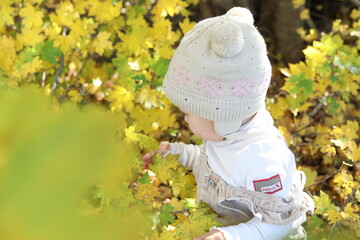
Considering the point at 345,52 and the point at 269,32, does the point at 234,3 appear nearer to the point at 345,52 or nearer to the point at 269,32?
the point at 269,32

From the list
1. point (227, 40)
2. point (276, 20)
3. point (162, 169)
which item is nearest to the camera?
point (227, 40)

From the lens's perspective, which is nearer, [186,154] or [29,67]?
[186,154]

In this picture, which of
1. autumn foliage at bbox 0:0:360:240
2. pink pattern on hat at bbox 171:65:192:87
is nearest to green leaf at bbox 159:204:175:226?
autumn foliage at bbox 0:0:360:240

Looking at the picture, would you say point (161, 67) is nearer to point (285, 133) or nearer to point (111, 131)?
point (285, 133)

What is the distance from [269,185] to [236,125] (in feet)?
0.82

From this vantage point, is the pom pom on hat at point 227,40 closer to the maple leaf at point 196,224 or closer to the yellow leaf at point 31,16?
the maple leaf at point 196,224

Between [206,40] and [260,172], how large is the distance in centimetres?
51

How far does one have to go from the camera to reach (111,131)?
413mm

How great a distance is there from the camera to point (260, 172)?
167 cm

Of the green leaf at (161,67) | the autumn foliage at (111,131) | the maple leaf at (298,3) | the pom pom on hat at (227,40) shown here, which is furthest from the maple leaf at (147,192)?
the maple leaf at (298,3)

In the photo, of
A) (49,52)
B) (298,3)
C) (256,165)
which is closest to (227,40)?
(256,165)

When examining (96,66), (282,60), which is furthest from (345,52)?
(96,66)

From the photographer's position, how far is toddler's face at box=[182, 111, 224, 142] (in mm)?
→ 1775

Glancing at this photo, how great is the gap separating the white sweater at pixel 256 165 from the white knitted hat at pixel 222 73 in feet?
0.24
